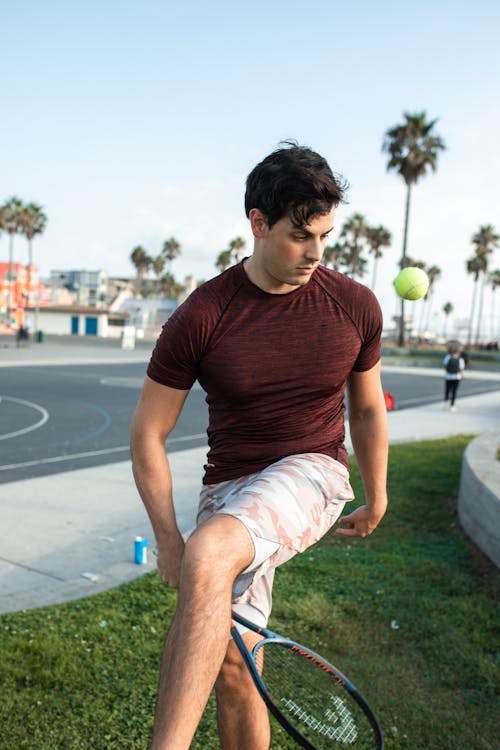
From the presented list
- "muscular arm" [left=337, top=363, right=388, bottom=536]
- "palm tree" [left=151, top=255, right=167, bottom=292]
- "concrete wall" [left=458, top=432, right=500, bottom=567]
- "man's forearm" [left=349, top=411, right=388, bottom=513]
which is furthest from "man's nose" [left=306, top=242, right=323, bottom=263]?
"palm tree" [left=151, top=255, right=167, bottom=292]

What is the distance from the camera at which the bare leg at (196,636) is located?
6.73 ft

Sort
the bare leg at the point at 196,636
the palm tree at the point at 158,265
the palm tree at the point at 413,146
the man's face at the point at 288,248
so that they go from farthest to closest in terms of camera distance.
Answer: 1. the palm tree at the point at 158,265
2. the palm tree at the point at 413,146
3. the man's face at the point at 288,248
4. the bare leg at the point at 196,636

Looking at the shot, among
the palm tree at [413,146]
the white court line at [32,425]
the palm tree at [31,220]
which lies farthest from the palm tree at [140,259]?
the white court line at [32,425]

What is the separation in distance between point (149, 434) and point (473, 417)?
18.3 m

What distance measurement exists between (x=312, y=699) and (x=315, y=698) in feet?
0.05

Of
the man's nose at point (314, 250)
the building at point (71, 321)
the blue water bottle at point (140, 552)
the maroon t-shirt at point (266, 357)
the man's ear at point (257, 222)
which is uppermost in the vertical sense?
the man's ear at point (257, 222)

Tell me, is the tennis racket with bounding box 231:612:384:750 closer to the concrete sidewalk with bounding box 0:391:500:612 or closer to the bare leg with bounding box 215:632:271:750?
the bare leg with bounding box 215:632:271:750

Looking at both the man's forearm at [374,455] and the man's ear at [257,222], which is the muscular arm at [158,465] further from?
the man's forearm at [374,455]

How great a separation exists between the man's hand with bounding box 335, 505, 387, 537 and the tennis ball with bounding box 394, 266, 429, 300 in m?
1.24

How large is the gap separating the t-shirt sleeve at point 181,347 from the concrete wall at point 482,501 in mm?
4237

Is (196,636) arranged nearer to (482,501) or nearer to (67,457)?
(482,501)

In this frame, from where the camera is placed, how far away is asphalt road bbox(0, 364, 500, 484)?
11516mm

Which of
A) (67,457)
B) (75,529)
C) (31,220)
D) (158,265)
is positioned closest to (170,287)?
(158,265)

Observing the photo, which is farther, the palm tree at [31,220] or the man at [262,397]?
the palm tree at [31,220]
